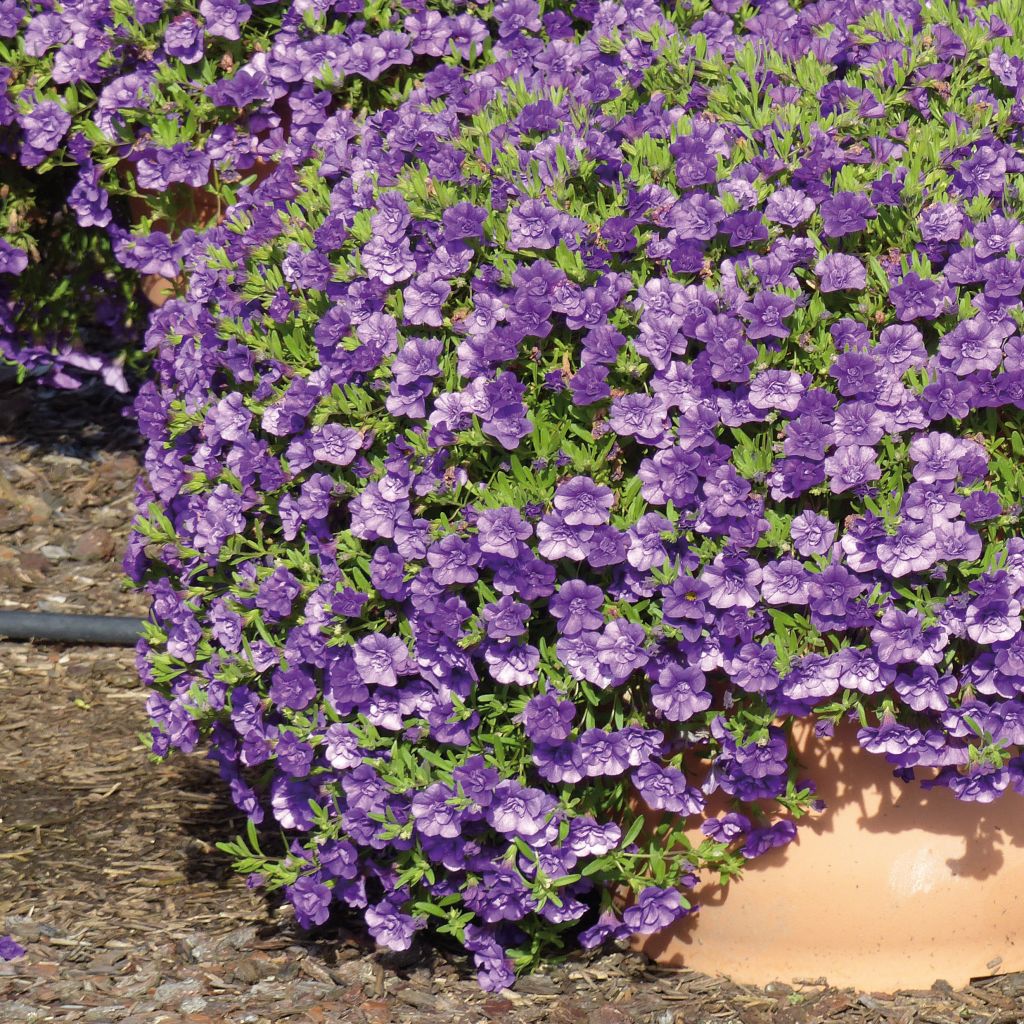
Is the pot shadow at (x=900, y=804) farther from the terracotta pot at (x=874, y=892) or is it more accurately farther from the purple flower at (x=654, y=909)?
the purple flower at (x=654, y=909)

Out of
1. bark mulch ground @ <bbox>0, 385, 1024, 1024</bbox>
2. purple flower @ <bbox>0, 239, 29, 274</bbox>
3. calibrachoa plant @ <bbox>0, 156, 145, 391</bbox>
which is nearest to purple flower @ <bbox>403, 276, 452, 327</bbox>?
bark mulch ground @ <bbox>0, 385, 1024, 1024</bbox>

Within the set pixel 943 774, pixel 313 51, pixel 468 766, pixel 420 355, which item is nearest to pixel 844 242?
pixel 420 355

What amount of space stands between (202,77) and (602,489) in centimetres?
181

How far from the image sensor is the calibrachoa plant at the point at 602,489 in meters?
2.64

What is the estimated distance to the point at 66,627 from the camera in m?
4.60

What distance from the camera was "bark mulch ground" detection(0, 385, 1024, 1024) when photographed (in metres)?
2.97

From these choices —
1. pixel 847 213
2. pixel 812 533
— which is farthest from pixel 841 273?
pixel 812 533

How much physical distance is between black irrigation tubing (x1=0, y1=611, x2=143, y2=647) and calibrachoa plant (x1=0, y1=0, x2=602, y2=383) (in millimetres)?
1155

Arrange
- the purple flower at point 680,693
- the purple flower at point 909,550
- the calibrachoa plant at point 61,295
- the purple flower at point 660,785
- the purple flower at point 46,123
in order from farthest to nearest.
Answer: the calibrachoa plant at point 61,295 < the purple flower at point 46,123 < the purple flower at point 660,785 < the purple flower at point 680,693 < the purple flower at point 909,550

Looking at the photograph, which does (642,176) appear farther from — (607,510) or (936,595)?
(936,595)

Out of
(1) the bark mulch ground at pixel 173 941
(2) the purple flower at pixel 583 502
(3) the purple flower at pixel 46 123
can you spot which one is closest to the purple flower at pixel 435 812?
(1) the bark mulch ground at pixel 173 941

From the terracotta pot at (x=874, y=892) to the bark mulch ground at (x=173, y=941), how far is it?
6 centimetres

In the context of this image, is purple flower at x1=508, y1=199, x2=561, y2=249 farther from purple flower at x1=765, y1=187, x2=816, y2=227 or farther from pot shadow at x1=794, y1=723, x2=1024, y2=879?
pot shadow at x1=794, y1=723, x2=1024, y2=879

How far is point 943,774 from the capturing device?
2.76 metres
